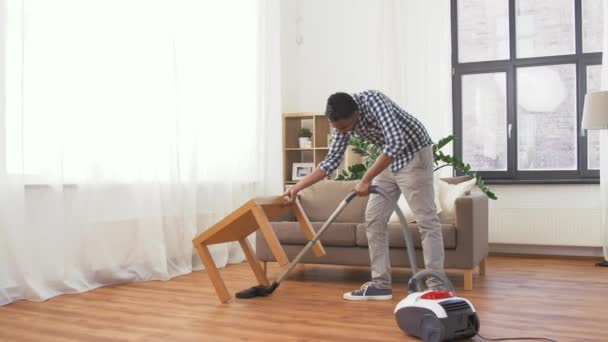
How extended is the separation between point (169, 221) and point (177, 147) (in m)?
0.55

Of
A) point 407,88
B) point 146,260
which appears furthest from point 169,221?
point 407,88

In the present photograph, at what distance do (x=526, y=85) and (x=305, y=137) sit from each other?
2.15 m

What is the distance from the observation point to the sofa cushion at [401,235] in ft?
12.9

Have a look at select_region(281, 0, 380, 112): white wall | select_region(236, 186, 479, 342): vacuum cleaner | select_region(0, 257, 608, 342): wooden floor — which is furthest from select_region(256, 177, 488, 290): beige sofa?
select_region(281, 0, 380, 112): white wall

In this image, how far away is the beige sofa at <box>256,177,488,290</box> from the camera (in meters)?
3.91

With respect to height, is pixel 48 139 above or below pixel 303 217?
above

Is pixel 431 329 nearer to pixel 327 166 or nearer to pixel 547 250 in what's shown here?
pixel 327 166

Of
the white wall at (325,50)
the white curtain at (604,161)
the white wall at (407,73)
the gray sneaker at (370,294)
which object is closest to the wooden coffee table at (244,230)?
the gray sneaker at (370,294)

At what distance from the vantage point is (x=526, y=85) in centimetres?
601

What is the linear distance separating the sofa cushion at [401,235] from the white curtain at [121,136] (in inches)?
55.5

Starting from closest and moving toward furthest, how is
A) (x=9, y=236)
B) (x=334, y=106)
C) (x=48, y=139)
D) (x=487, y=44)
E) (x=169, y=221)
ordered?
Result: 1. (x=334, y=106)
2. (x=9, y=236)
3. (x=48, y=139)
4. (x=169, y=221)
5. (x=487, y=44)

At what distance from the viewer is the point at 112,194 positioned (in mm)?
4262

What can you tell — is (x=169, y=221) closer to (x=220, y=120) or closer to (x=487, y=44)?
(x=220, y=120)

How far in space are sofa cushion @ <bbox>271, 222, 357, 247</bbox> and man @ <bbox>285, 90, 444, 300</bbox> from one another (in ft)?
1.78
